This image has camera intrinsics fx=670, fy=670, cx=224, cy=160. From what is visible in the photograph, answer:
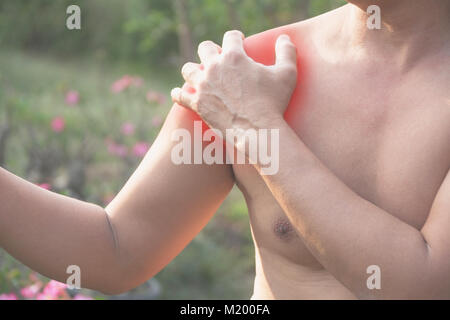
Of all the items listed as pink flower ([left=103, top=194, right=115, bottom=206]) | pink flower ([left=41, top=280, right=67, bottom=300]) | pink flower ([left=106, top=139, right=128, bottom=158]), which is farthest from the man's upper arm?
pink flower ([left=106, top=139, right=128, bottom=158])

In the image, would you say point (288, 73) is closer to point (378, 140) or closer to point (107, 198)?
point (378, 140)

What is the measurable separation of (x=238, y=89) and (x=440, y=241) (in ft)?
1.78

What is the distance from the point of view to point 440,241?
1369 millimetres

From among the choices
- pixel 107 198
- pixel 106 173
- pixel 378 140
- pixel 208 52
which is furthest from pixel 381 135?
pixel 106 173

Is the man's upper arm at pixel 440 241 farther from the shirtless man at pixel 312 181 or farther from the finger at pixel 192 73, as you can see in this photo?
the finger at pixel 192 73

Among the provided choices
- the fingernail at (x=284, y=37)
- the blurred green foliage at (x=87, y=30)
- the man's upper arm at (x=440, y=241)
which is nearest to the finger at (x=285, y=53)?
the fingernail at (x=284, y=37)

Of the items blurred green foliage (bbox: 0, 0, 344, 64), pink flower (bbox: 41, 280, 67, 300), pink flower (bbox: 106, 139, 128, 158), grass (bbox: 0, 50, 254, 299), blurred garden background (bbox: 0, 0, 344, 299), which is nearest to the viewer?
pink flower (bbox: 41, 280, 67, 300)

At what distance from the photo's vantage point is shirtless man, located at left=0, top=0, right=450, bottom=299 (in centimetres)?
139

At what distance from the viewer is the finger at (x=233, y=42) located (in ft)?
5.11

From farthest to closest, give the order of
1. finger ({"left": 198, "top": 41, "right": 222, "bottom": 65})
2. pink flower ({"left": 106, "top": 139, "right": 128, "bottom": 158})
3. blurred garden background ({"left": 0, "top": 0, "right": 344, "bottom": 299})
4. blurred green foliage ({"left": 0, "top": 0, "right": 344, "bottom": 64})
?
blurred green foliage ({"left": 0, "top": 0, "right": 344, "bottom": 64})
pink flower ({"left": 106, "top": 139, "right": 128, "bottom": 158})
blurred garden background ({"left": 0, "top": 0, "right": 344, "bottom": 299})
finger ({"left": 198, "top": 41, "right": 222, "bottom": 65})

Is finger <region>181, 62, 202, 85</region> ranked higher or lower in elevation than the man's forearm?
higher

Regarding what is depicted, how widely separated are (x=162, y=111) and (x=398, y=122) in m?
6.99

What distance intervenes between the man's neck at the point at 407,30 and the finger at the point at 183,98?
435 mm

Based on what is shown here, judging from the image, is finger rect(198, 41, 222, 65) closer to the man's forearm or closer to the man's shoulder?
the man's shoulder
